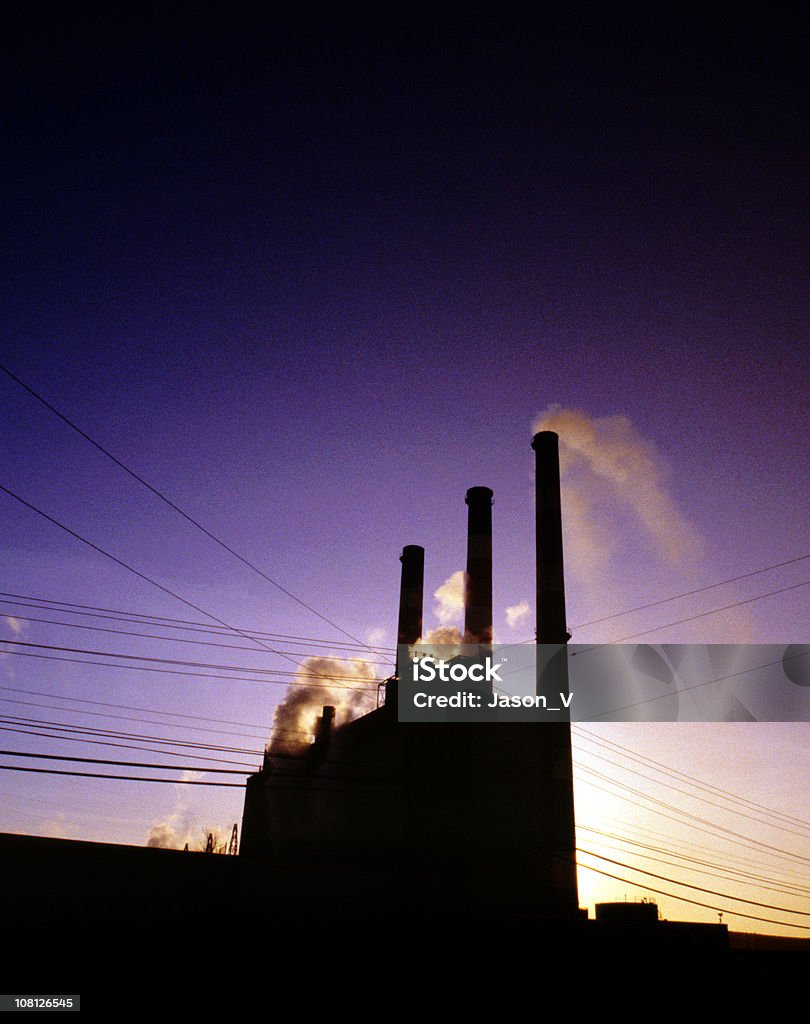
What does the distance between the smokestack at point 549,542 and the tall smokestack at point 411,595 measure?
23.1 ft

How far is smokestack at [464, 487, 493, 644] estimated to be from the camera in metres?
27.0

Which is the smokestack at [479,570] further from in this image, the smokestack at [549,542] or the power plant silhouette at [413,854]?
the smokestack at [549,542]

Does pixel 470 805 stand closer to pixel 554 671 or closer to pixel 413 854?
pixel 413 854

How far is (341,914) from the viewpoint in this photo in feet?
74.4

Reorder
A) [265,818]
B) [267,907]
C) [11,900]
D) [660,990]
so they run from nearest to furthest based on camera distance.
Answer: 1. [660,990]
2. [11,900]
3. [267,907]
4. [265,818]

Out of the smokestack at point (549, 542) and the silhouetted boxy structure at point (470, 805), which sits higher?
the smokestack at point (549, 542)

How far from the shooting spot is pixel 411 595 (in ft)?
103

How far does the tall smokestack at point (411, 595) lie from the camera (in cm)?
3013

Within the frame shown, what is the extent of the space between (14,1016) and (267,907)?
15072 mm

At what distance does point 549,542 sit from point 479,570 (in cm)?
351

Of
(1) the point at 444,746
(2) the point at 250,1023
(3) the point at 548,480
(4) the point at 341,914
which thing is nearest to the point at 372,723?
(1) the point at 444,746

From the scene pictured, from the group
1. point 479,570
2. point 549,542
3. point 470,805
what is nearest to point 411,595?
point 479,570

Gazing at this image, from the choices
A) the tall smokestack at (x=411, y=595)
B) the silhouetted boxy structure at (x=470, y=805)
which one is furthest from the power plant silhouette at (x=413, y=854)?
the tall smokestack at (x=411, y=595)

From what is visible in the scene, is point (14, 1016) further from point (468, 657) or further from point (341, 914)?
point (468, 657)
